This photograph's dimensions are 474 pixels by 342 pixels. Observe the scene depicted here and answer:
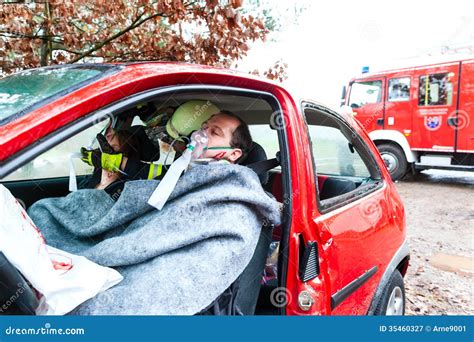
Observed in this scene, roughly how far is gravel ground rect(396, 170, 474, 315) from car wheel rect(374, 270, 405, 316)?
81 cm

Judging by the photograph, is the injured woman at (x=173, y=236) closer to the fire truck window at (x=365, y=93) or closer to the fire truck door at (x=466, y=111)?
the fire truck door at (x=466, y=111)

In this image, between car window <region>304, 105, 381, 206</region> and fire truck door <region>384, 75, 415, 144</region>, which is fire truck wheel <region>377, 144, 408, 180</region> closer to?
fire truck door <region>384, 75, 415, 144</region>

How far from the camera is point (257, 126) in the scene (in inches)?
95.8

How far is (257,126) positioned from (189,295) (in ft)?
5.02

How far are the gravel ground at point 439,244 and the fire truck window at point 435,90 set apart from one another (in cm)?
198

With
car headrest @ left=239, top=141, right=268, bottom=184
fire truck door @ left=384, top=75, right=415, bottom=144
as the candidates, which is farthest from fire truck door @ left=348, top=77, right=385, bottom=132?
car headrest @ left=239, top=141, right=268, bottom=184

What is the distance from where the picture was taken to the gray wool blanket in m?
1.08

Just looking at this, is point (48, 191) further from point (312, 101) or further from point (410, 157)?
point (410, 157)

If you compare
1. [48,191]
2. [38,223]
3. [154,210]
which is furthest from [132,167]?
[48,191]

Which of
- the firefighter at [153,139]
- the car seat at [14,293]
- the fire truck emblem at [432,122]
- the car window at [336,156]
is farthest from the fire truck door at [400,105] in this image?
the car seat at [14,293]

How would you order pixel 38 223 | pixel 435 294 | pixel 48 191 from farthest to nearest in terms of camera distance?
1. pixel 435 294
2. pixel 48 191
3. pixel 38 223

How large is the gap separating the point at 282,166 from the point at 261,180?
0.25 metres

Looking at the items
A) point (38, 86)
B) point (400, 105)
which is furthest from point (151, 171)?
point (400, 105)

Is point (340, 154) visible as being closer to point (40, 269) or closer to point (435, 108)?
point (40, 269)
